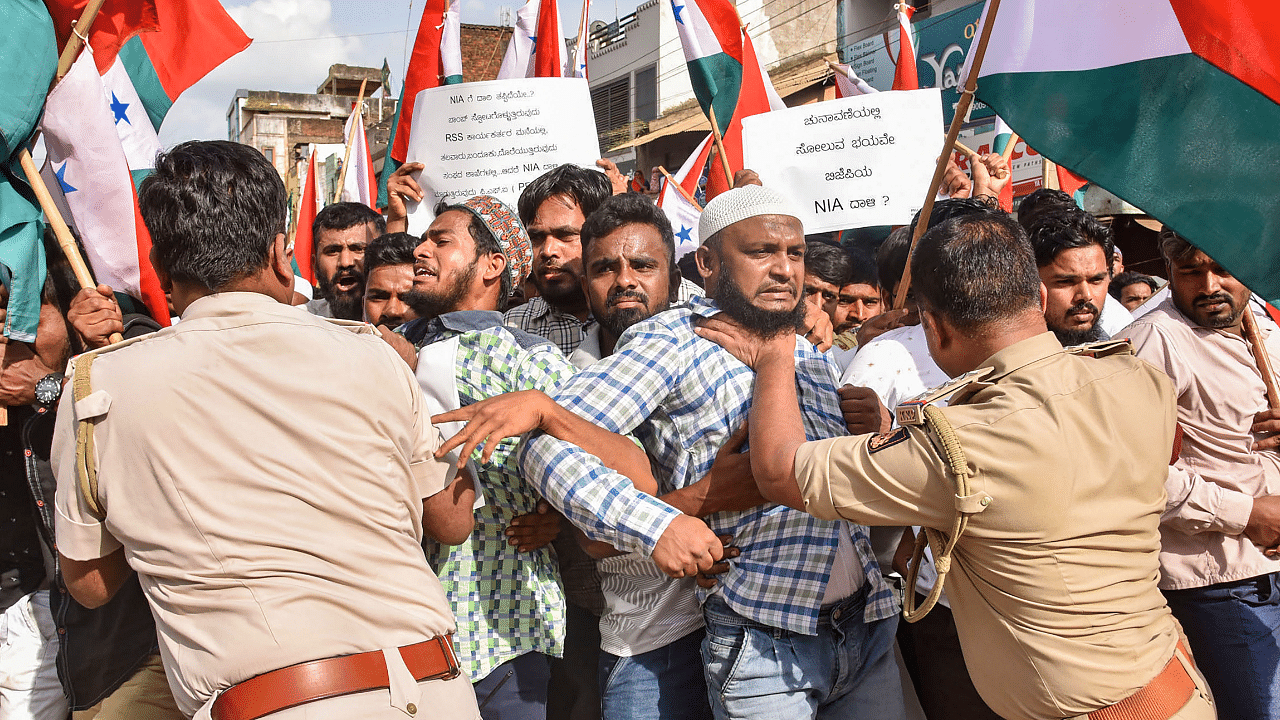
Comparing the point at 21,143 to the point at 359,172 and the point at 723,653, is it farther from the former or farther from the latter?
the point at 359,172

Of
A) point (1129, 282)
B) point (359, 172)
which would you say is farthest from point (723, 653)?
point (359, 172)

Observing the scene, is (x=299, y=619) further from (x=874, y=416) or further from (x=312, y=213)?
(x=312, y=213)

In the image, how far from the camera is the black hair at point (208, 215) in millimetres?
1971

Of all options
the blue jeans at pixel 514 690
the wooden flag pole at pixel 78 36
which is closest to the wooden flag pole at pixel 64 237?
the wooden flag pole at pixel 78 36

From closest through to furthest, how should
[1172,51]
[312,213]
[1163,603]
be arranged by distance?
1. [1163,603]
2. [1172,51]
3. [312,213]

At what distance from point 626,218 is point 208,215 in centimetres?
176

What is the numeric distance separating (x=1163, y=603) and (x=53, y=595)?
321 centimetres

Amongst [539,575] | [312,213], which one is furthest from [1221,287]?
[312,213]

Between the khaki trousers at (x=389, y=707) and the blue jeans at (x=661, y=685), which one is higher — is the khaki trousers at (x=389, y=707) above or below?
above

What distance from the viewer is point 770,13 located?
2353 cm

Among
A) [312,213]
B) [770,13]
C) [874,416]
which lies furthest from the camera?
[770,13]

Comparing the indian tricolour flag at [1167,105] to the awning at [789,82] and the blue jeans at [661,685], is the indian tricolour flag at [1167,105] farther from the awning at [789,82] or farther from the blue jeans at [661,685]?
the awning at [789,82]

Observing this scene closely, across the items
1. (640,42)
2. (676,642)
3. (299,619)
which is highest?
(640,42)

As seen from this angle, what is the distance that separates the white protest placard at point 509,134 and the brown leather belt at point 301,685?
11.2 ft
